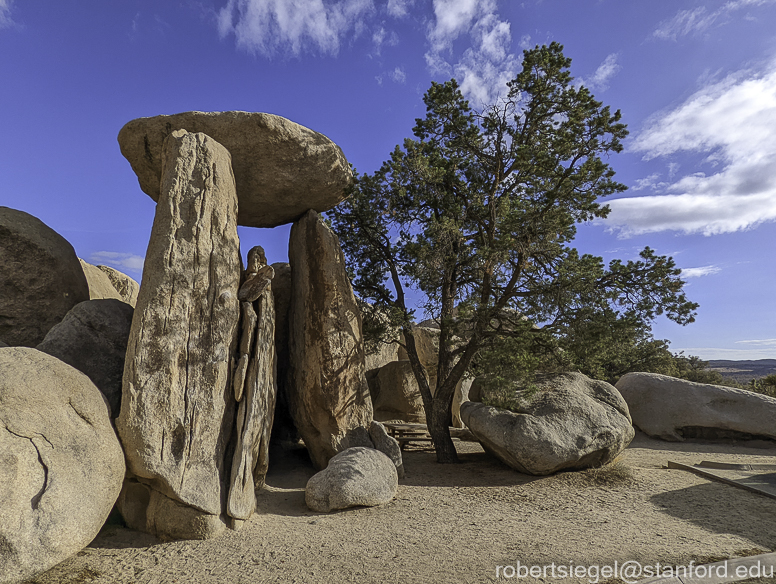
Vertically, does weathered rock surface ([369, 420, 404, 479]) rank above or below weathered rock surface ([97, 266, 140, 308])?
below

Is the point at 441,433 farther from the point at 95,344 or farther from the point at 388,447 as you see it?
the point at 95,344

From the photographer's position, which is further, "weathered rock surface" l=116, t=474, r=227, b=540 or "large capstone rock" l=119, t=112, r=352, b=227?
"large capstone rock" l=119, t=112, r=352, b=227

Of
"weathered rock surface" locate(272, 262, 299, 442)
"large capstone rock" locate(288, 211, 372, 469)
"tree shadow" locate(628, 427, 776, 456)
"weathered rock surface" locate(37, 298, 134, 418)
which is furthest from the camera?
"tree shadow" locate(628, 427, 776, 456)

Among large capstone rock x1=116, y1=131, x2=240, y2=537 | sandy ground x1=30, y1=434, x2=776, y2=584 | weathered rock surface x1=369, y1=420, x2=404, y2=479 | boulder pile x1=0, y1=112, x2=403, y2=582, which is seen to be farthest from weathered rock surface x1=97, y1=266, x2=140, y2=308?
weathered rock surface x1=369, y1=420, x2=404, y2=479

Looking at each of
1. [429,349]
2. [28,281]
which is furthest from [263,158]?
[429,349]

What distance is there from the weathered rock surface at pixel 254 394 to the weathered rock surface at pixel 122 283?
10630 mm

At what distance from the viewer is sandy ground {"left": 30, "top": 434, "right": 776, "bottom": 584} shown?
5.01 m

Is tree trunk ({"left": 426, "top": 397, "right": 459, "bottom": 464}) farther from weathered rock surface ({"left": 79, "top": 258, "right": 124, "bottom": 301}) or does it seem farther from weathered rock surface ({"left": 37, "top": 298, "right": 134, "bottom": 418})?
weathered rock surface ({"left": 79, "top": 258, "right": 124, "bottom": 301})

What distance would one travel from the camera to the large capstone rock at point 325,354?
29.7 ft

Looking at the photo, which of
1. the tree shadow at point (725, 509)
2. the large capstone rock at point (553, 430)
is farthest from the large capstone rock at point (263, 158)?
the tree shadow at point (725, 509)

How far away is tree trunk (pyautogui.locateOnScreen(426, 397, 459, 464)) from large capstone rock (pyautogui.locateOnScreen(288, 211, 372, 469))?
193cm

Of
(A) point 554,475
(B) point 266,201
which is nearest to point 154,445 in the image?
(B) point 266,201

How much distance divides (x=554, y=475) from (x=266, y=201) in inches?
309

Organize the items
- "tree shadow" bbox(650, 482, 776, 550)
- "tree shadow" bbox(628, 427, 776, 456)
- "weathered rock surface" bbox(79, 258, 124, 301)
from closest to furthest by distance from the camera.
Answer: "tree shadow" bbox(650, 482, 776, 550) < "weathered rock surface" bbox(79, 258, 124, 301) < "tree shadow" bbox(628, 427, 776, 456)
